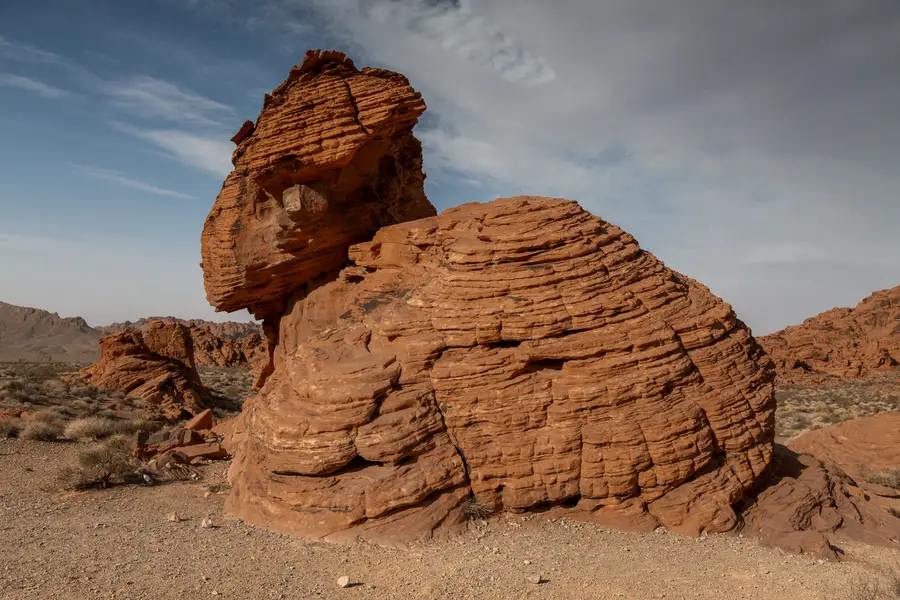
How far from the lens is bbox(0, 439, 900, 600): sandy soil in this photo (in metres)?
7.59

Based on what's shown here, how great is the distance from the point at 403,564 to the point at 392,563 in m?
0.17

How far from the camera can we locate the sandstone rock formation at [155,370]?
29680mm

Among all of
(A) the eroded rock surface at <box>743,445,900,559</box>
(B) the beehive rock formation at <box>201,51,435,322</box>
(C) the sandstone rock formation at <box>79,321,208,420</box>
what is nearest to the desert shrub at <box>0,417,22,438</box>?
(B) the beehive rock formation at <box>201,51,435,322</box>

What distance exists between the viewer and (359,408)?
10375mm

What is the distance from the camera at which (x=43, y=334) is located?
129 m

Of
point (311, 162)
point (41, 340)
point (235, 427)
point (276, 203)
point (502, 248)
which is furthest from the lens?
point (41, 340)

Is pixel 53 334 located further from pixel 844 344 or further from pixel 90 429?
pixel 844 344

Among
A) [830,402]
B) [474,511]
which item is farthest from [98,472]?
[830,402]

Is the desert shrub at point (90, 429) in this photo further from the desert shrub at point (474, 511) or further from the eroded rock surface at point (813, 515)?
the eroded rock surface at point (813, 515)

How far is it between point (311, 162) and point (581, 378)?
8.60 meters

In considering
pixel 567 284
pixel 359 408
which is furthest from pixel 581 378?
pixel 359 408

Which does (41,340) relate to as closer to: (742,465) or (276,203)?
(276,203)

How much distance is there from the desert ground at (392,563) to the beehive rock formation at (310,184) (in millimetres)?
6977

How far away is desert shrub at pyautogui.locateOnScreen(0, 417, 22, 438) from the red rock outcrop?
51.3 metres
